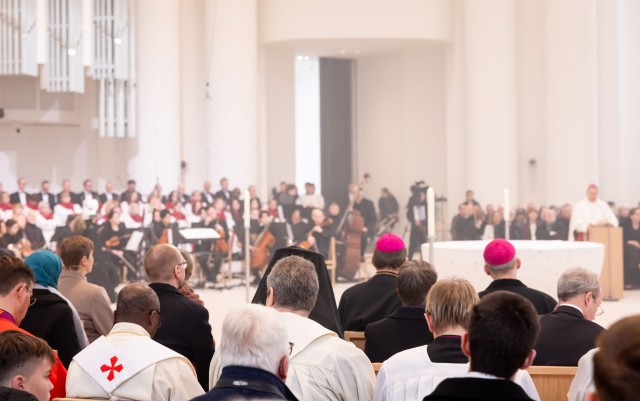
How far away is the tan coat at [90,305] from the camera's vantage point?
5820 millimetres

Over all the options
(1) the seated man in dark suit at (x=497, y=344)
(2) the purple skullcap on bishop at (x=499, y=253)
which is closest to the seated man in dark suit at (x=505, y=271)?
(2) the purple skullcap on bishop at (x=499, y=253)

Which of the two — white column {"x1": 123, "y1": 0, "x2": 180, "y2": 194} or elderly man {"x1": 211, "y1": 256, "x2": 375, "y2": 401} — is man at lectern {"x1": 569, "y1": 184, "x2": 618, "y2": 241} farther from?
elderly man {"x1": 211, "y1": 256, "x2": 375, "y2": 401}

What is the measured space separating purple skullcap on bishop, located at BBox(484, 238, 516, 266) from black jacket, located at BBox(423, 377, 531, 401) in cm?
349

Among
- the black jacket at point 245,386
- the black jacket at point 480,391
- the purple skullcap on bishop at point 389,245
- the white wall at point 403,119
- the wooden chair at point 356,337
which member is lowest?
the wooden chair at point 356,337

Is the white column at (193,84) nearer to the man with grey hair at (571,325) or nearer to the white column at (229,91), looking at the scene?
the white column at (229,91)

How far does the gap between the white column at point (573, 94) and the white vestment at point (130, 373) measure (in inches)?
695

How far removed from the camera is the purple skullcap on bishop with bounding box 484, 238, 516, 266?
6.09 meters

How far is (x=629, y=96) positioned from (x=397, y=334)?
17.5 metres

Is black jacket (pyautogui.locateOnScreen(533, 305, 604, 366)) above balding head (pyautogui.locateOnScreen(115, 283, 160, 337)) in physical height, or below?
below

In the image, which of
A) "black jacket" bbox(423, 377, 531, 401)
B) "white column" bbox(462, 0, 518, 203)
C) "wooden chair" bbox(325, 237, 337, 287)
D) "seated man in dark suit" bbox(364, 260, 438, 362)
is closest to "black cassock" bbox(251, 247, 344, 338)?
"seated man in dark suit" bbox(364, 260, 438, 362)

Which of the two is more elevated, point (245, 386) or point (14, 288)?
point (14, 288)

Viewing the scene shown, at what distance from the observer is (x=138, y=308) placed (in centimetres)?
412

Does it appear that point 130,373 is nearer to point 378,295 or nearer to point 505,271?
point 378,295

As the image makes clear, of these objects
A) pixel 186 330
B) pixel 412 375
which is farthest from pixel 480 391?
pixel 186 330
